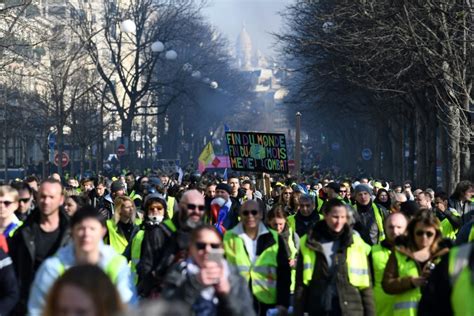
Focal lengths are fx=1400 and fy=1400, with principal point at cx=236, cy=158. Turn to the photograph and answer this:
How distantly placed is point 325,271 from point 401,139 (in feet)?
132

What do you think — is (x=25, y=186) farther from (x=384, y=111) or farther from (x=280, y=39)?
(x=384, y=111)

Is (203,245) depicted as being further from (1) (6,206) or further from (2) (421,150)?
(2) (421,150)

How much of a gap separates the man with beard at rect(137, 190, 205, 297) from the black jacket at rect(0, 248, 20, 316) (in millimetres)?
1057

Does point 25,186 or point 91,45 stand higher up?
point 91,45

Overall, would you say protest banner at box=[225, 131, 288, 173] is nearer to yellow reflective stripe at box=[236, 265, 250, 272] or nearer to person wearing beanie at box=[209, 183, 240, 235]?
person wearing beanie at box=[209, 183, 240, 235]

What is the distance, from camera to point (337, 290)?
9.48m

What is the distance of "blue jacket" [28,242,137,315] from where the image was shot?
6.90 metres

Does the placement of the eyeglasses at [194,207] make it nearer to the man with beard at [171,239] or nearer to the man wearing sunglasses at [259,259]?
the man with beard at [171,239]

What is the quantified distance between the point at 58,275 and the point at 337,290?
284 cm

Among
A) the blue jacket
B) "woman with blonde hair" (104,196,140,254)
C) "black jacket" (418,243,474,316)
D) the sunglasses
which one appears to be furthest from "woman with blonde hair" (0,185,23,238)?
"black jacket" (418,243,474,316)

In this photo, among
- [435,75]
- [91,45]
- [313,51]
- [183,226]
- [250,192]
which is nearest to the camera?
[183,226]

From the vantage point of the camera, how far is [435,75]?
27953 mm

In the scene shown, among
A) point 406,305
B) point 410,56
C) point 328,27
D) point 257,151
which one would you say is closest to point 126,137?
point 328,27

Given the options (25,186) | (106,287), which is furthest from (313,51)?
(106,287)
